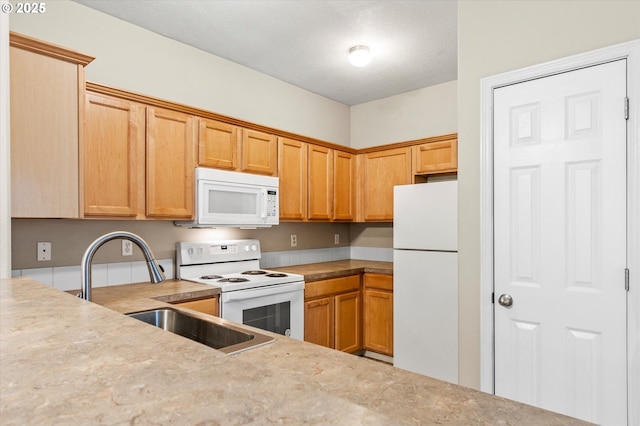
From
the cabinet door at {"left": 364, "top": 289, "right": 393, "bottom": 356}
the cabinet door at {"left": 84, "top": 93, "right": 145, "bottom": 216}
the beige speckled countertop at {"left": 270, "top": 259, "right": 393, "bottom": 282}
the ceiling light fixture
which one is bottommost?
the cabinet door at {"left": 364, "top": 289, "right": 393, "bottom": 356}

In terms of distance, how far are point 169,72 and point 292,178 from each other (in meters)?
1.37

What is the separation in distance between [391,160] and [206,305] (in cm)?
243

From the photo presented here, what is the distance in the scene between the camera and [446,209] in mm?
3027

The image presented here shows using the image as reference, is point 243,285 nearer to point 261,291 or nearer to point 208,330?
point 261,291

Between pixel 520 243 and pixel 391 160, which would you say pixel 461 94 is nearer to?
pixel 520 243

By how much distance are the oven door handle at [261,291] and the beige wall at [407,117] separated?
2.15 metres

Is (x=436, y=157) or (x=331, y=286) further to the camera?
(x=436, y=157)

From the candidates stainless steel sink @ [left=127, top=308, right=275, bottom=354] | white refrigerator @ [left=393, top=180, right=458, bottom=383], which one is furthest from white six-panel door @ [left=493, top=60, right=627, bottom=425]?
stainless steel sink @ [left=127, top=308, right=275, bottom=354]

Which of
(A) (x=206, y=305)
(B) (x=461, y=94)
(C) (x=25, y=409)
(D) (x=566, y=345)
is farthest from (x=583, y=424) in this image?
(A) (x=206, y=305)

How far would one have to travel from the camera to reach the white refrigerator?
9.71 feet

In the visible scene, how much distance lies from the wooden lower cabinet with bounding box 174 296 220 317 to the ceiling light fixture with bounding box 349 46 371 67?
219 cm

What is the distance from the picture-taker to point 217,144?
3.07 meters

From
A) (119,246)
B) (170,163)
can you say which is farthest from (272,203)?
(119,246)

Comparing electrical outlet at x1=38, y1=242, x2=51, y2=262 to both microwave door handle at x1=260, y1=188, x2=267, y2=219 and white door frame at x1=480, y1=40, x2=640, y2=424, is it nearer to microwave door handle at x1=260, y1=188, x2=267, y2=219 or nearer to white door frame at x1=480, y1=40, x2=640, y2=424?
microwave door handle at x1=260, y1=188, x2=267, y2=219
